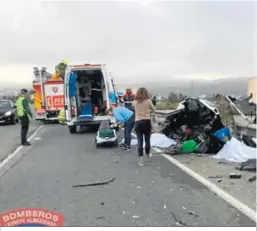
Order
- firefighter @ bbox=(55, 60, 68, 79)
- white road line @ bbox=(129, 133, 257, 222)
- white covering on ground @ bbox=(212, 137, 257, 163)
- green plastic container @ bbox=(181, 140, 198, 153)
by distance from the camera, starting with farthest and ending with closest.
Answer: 1. firefighter @ bbox=(55, 60, 68, 79)
2. green plastic container @ bbox=(181, 140, 198, 153)
3. white covering on ground @ bbox=(212, 137, 257, 163)
4. white road line @ bbox=(129, 133, 257, 222)

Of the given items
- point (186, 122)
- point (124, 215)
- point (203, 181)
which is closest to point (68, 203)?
point (124, 215)

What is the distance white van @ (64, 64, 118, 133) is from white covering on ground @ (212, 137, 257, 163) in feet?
25.1

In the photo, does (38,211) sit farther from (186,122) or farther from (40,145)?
(40,145)

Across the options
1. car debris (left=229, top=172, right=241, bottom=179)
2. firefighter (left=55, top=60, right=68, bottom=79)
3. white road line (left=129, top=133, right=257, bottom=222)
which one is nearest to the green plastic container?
white road line (left=129, top=133, right=257, bottom=222)

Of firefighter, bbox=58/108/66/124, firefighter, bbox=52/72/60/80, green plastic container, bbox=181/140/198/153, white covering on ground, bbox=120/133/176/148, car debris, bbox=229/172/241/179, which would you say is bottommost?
firefighter, bbox=58/108/66/124

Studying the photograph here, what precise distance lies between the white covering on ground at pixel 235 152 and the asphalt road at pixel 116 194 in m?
1.42

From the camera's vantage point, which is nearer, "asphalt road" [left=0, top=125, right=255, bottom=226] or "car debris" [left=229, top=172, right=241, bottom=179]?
"asphalt road" [left=0, top=125, right=255, bottom=226]

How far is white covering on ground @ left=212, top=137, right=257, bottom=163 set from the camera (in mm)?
9958

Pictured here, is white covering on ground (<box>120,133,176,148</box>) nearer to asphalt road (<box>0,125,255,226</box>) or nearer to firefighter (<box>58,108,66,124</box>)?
asphalt road (<box>0,125,255,226</box>)

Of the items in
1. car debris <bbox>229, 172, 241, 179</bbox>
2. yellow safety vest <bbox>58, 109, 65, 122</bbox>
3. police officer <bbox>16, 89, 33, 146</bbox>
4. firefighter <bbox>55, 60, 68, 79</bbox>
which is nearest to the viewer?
car debris <bbox>229, 172, 241, 179</bbox>

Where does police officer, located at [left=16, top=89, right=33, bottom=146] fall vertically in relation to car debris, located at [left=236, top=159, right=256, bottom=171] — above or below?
above

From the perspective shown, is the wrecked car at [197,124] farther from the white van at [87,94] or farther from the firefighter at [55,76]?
the firefighter at [55,76]

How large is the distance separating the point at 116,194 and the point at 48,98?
19639mm

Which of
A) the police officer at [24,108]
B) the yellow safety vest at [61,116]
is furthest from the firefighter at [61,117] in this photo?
the police officer at [24,108]
